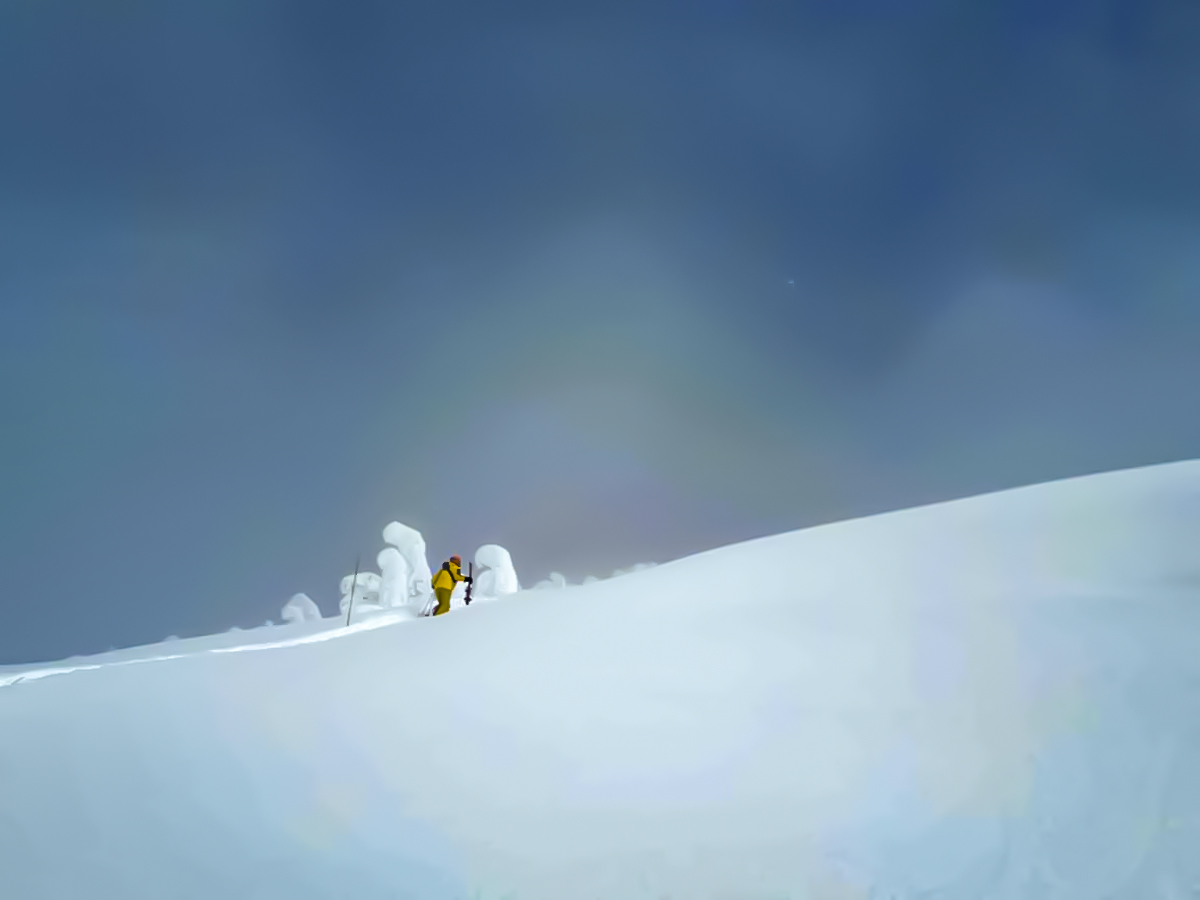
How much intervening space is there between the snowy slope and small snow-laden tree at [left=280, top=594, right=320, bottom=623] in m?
16.6

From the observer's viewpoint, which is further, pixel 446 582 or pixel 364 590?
pixel 364 590

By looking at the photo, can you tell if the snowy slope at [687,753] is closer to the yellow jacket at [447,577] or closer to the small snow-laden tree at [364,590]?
the yellow jacket at [447,577]

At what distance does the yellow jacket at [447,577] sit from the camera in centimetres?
1367

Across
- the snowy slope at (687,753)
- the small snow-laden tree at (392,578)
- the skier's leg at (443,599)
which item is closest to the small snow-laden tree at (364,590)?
the small snow-laden tree at (392,578)

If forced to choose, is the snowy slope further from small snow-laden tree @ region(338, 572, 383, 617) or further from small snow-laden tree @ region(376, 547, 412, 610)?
small snow-laden tree @ region(338, 572, 383, 617)

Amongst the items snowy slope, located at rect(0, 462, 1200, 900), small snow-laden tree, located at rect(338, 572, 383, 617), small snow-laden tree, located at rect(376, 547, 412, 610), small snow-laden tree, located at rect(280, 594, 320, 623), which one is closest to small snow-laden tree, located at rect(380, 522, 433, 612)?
small snow-laden tree, located at rect(376, 547, 412, 610)

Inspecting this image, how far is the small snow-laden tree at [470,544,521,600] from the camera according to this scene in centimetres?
2003

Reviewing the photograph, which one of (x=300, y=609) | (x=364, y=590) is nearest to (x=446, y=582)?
(x=364, y=590)

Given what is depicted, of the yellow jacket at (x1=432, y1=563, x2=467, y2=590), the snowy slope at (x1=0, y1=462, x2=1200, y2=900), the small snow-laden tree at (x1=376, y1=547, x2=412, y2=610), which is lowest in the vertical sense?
the snowy slope at (x1=0, y1=462, x2=1200, y2=900)

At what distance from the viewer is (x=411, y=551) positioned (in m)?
20.4

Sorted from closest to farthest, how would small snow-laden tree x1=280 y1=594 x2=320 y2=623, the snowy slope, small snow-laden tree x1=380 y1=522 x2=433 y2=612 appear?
the snowy slope < small snow-laden tree x1=380 y1=522 x2=433 y2=612 < small snow-laden tree x1=280 y1=594 x2=320 y2=623

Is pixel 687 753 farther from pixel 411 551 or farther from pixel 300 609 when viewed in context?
pixel 300 609

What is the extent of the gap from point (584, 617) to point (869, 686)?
2825mm

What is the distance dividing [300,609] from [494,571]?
7416 millimetres
